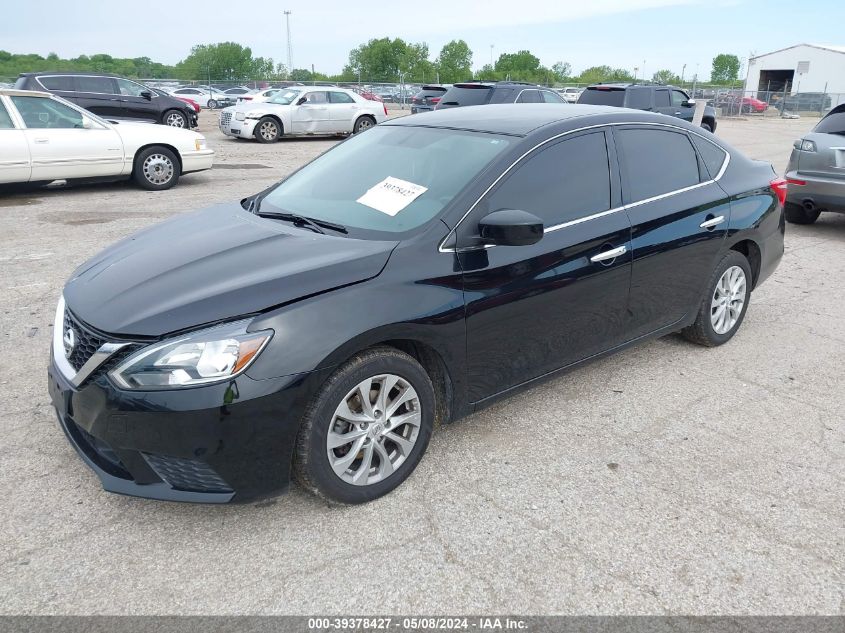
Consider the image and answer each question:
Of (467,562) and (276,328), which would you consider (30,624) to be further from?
(467,562)

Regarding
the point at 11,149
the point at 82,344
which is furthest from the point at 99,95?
the point at 82,344

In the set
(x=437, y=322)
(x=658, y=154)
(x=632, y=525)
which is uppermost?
(x=658, y=154)

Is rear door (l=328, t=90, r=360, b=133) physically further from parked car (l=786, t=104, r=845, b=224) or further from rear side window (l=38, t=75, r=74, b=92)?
parked car (l=786, t=104, r=845, b=224)

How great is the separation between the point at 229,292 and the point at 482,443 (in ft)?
5.04

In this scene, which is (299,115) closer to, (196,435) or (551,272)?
(551,272)

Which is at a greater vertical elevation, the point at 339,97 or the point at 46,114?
the point at 339,97

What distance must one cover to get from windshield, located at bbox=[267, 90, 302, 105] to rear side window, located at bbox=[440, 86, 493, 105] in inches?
183

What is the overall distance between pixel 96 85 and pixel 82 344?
16503 millimetres

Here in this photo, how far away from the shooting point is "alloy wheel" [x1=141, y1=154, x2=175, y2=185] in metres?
10.4

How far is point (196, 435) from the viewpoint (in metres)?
2.57

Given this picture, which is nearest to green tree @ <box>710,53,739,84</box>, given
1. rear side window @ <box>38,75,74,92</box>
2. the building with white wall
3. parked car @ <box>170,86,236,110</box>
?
the building with white wall

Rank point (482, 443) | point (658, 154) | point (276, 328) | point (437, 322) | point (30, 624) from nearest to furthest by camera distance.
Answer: point (30, 624) → point (276, 328) → point (437, 322) → point (482, 443) → point (658, 154)

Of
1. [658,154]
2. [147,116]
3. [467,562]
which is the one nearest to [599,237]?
[658,154]

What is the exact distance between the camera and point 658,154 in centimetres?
423
